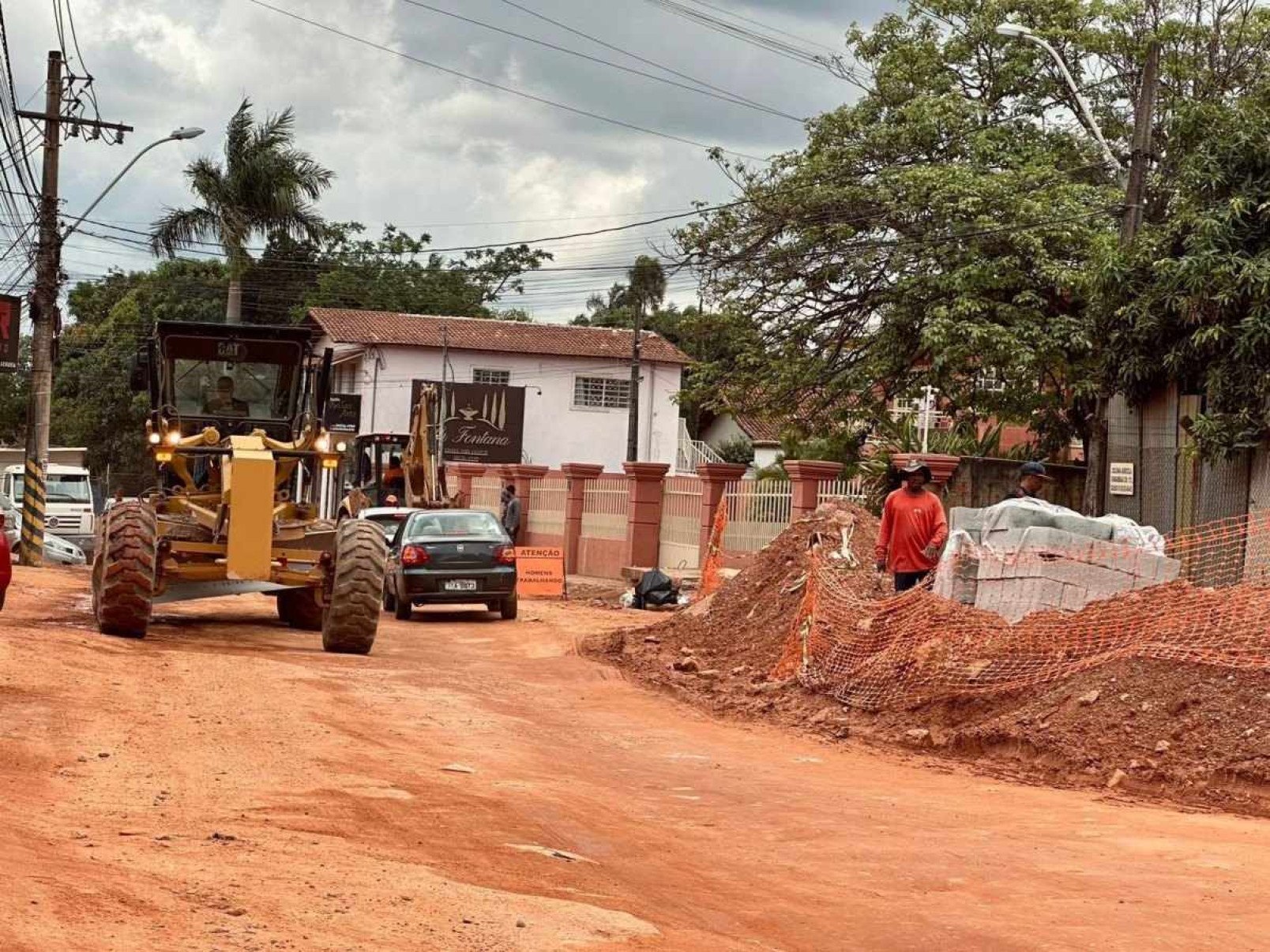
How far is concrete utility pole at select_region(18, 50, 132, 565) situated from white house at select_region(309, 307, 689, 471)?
24606mm

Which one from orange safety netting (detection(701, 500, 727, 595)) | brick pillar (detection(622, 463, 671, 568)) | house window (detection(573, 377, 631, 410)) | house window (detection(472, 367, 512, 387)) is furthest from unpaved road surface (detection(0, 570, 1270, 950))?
house window (detection(573, 377, 631, 410))

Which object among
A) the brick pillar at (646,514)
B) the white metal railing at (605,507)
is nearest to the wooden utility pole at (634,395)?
the white metal railing at (605,507)

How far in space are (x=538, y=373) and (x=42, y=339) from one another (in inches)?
1125

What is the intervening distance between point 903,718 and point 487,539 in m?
11.2

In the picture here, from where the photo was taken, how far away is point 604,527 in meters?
35.4

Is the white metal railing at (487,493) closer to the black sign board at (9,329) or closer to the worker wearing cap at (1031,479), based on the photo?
the black sign board at (9,329)

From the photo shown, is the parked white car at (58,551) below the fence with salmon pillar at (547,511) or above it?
below

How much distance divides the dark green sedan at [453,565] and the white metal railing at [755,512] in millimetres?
5009

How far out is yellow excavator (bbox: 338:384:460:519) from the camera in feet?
102

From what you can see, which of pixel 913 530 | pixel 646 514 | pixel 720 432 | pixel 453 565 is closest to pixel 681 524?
pixel 646 514

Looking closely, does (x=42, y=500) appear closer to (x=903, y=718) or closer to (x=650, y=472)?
(x=650, y=472)

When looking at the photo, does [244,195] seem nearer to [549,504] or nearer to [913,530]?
[549,504]

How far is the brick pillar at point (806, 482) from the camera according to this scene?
2522 centimetres

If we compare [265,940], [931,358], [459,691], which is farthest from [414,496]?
[265,940]
